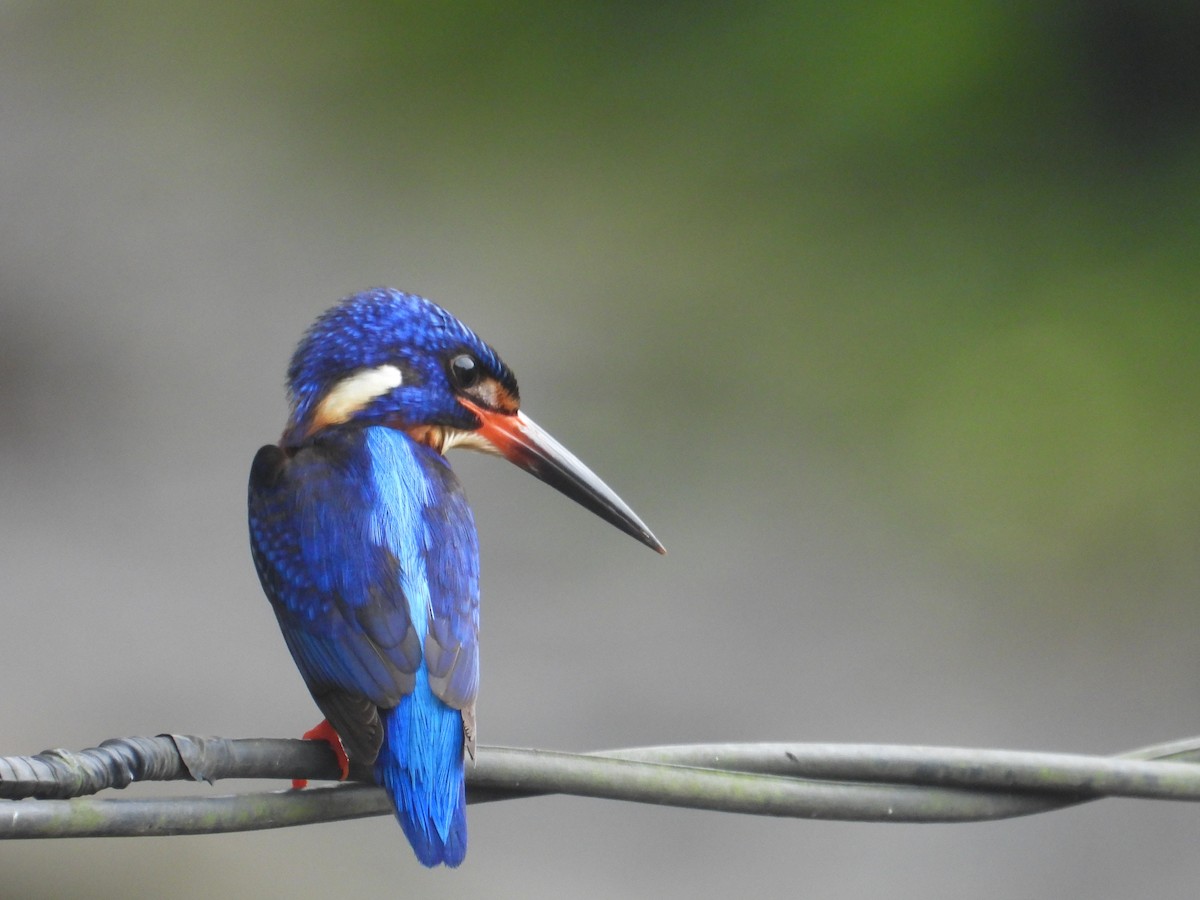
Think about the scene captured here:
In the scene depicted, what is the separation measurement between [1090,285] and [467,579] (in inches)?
167

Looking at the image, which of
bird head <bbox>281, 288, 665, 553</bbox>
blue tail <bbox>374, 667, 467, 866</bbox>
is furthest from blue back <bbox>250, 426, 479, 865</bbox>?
bird head <bbox>281, 288, 665, 553</bbox>

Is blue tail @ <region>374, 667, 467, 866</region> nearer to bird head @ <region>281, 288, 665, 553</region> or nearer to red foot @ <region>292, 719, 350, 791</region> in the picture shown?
red foot @ <region>292, 719, 350, 791</region>

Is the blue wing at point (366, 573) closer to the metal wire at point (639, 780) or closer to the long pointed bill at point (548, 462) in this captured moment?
the metal wire at point (639, 780)

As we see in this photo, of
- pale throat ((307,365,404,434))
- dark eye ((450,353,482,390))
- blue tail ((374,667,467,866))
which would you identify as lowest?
blue tail ((374,667,467,866))

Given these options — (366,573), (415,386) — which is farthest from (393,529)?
(415,386)

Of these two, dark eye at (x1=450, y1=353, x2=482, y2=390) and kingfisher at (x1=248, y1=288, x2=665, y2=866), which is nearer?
kingfisher at (x1=248, y1=288, x2=665, y2=866)

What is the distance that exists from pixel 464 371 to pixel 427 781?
0.65 metres

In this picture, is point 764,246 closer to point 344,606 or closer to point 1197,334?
point 1197,334

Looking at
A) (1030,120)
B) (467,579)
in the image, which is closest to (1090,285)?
(1030,120)

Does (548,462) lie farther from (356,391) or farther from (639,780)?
(639,780)

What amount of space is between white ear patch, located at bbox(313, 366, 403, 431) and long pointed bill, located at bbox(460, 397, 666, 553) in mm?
127

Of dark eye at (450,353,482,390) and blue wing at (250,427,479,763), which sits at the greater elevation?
dark eye at (450,353,482,390)

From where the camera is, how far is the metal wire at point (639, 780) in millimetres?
919

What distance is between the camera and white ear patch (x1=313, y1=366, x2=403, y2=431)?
1.69 metres
